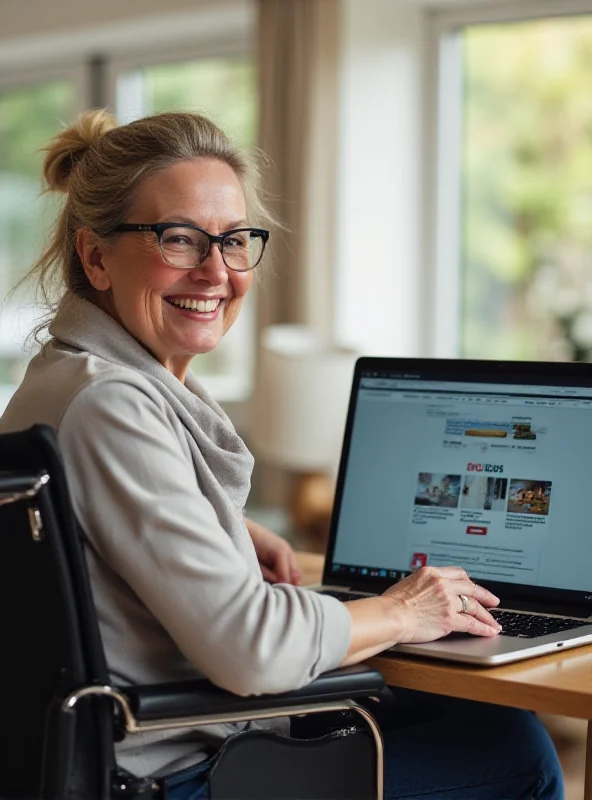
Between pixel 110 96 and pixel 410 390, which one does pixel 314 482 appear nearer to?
pixel 410 390

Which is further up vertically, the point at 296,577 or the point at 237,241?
the point at 237,241

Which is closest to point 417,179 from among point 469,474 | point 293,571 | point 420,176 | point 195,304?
point 420,176

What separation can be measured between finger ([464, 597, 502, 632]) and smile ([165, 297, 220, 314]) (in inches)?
20.9

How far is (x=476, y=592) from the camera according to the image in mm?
1535

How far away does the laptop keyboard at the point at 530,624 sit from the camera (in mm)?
1516

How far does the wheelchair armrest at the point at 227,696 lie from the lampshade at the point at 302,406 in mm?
2127

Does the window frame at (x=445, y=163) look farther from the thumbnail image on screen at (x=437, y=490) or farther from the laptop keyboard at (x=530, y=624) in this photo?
the laptop keyboard at (x=530, y=624)

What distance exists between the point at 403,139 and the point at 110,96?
5.38ft

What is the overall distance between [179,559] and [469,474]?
23.6 inches

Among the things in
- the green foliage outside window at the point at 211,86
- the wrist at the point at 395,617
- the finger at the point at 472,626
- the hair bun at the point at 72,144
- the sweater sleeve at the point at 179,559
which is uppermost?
the green foliage outside window at the point at 211,86

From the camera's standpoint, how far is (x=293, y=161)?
4.18 m

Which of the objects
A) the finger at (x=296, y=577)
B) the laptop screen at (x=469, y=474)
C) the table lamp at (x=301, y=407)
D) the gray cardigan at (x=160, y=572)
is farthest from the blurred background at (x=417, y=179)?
the gray cardigan at (x=160, y=572)

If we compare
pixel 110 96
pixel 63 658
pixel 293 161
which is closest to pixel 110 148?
pixel 63 658

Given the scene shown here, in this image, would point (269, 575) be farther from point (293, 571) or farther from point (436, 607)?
point (436, 607)
